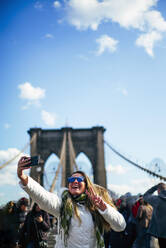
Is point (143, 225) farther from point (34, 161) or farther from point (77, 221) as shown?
point (34, 161)

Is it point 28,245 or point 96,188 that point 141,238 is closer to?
point 28,245

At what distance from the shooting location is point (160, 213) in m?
3.30

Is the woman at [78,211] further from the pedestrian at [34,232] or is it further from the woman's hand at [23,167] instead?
the pedestrian at [34,232]

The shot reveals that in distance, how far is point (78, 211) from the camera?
2033mm

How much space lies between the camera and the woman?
1930 millimetres

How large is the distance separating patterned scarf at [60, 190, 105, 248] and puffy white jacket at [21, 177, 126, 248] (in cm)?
3

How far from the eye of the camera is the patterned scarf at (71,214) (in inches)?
78.0

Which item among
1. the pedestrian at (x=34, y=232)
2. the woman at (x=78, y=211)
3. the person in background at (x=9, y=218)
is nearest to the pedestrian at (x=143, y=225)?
the pedestrian at (x=34, y=232)

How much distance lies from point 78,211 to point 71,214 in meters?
0.06

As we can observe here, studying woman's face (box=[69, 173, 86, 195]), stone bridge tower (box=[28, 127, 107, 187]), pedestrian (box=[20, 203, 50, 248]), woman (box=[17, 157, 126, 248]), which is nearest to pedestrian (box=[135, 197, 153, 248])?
pedestrian (box=[20, 203, 50, 248])

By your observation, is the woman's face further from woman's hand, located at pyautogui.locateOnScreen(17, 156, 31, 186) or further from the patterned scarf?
woman's hand, located at pyautogui.locateOnScreen(17, 156, 31, 186)

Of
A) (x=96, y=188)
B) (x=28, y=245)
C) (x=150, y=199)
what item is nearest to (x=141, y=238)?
(x=150, y=199)

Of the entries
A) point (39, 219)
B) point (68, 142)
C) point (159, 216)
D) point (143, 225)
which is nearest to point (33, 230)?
point (39, 219)

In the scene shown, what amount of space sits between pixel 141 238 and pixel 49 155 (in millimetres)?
28837
